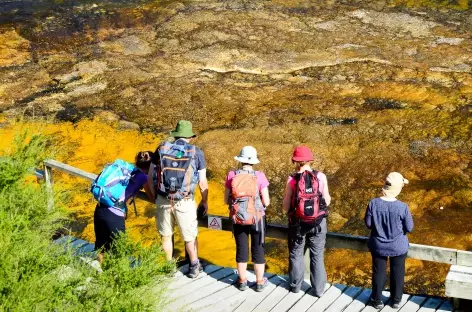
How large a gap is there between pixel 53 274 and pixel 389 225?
276 centimetres

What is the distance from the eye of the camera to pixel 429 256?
5.29m

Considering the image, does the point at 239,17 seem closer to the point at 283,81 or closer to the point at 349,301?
the point at 283,81

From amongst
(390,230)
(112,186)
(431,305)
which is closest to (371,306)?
(431,305)

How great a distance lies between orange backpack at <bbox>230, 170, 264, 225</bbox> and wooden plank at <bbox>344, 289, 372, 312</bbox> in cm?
110

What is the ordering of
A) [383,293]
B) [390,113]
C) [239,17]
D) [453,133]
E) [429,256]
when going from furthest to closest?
[239,17] → [390,113] → [453,133] → [383,293] → [429,256]

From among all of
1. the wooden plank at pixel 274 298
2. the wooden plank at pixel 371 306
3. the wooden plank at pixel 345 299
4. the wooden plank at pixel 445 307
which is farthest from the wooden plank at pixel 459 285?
the wooden plank at pixel 274 298

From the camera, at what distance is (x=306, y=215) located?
5.29m

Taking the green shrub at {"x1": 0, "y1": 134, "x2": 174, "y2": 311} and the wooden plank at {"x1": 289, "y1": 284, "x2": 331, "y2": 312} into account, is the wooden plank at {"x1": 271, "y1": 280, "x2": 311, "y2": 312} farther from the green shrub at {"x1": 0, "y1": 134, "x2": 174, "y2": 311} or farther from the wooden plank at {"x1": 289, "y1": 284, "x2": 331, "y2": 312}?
the green shrub at {"x1": 0, "y1": 134, "x2": 174, "y2": 311}

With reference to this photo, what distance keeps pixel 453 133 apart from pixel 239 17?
786cm

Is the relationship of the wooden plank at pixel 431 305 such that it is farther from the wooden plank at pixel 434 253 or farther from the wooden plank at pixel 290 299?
the wooden plank at pixel 290 299

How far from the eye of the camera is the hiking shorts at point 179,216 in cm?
566

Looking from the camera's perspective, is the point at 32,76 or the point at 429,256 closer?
the point at 429,256

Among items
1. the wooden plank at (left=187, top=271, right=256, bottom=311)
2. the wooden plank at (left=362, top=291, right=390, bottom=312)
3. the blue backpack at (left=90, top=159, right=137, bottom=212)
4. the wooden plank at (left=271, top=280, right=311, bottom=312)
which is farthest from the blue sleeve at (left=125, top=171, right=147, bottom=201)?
the wooden plank at (left=362, top=291, right=390, bottom=312)

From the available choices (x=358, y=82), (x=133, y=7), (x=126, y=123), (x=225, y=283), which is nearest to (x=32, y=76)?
(x=126, y=123)
